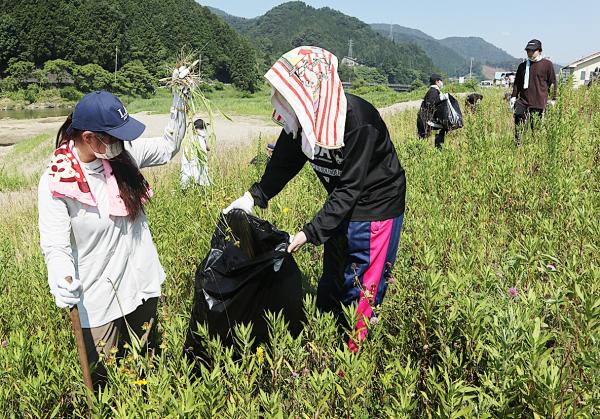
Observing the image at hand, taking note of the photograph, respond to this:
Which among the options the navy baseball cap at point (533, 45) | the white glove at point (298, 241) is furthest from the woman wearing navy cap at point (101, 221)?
the navy baseball cap at point (533, 45)

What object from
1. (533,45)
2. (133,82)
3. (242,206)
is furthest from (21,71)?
(242,206)

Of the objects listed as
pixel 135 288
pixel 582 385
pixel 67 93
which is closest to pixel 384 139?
pixel 582 385

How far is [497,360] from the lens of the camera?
1.49m

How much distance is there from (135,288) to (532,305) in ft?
5.71

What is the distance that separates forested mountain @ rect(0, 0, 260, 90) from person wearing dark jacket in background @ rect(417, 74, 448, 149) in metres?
50.2

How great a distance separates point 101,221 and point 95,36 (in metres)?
74.4

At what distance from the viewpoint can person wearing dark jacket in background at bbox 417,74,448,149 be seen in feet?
25.8

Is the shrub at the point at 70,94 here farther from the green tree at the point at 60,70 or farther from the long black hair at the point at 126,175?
the long black hair at the point at 126,175

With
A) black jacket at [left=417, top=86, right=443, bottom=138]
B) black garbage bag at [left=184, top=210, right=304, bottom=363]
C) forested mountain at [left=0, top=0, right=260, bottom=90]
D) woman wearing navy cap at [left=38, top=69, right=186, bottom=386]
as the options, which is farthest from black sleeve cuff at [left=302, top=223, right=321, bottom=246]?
forested mountain at [left=0, top=0, right=260, bottom=90]

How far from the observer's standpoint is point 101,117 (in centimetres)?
202

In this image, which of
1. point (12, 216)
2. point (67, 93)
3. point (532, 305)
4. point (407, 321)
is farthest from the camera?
point (67, 93)

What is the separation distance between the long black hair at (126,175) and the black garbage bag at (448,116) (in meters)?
6.47

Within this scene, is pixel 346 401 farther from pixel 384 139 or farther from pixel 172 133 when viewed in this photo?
pixel 172 133

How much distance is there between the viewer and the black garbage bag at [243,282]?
2.20 m
